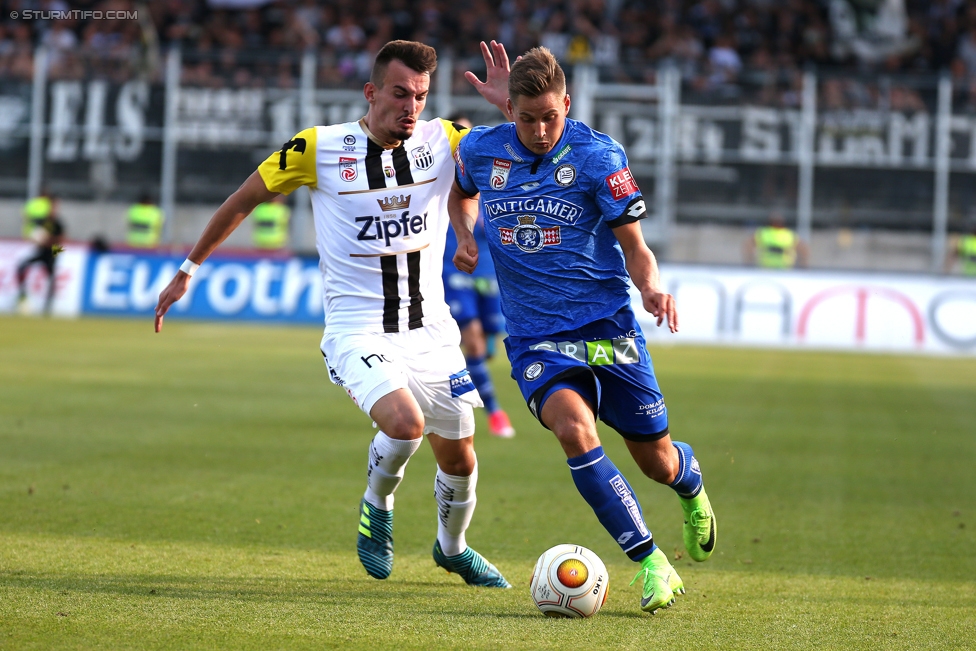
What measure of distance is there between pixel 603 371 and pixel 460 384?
0.73m

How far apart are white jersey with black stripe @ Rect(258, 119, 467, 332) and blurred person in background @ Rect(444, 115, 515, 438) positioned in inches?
176

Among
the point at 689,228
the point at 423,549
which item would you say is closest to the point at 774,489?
the point at 423,549

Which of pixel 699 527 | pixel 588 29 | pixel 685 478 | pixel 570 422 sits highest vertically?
pixel 588 29

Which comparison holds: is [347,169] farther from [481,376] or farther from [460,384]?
[481,376]

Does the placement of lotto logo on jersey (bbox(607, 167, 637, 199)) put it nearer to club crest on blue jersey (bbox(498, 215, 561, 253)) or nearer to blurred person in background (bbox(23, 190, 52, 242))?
club crest on blue jersey (bbox(498, 215, 561, 253))

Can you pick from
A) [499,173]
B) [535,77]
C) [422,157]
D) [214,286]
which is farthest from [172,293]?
[214,286]

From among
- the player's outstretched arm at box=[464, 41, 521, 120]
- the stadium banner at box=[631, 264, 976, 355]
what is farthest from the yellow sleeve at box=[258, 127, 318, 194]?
the stadium banner at box=[631, 264, 976, 355]

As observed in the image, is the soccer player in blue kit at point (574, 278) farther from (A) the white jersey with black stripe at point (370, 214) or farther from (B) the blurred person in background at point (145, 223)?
(B) the blurred person in background at point (145, 223)

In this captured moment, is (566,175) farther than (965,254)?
No

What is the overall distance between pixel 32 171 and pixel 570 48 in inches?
410

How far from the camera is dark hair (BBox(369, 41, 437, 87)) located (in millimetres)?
5348

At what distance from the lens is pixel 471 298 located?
10.3 meters

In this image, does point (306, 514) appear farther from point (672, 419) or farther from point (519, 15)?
point (519, 15)

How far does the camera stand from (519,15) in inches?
1065
